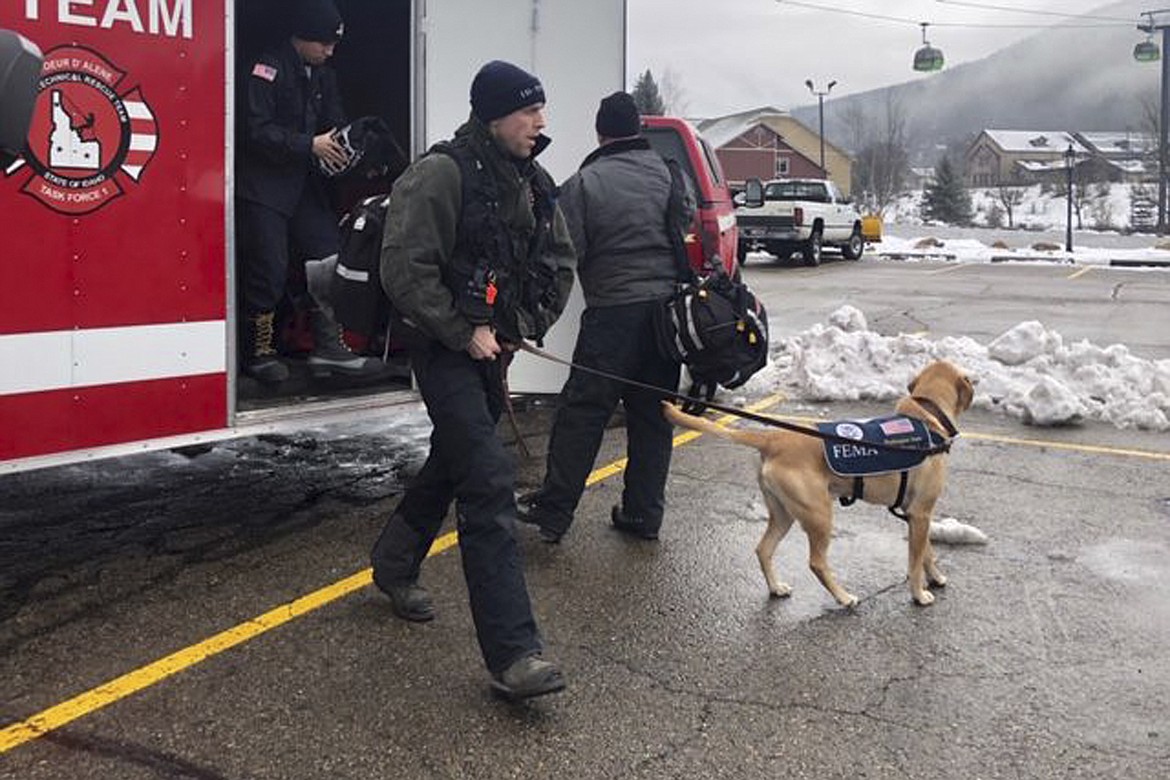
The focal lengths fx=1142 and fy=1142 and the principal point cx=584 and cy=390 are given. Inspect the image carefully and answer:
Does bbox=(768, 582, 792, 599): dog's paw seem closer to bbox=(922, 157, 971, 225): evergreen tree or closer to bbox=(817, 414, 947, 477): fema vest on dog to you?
bbox=(817, 414, 947, 477): fema vest on dog

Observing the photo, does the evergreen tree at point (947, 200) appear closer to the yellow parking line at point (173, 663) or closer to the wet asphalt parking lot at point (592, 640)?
the wet asphalt parking lot at point (592, 640)

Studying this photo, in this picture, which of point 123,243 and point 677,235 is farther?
point 677,235

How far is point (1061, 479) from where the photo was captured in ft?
21.6

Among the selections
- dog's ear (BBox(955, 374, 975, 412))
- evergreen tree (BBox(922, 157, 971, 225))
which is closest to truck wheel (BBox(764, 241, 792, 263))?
dog's ear (BBox(955, 374, 975, 412))

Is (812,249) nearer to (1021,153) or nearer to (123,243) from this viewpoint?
(123,243)

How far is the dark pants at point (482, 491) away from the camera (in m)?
3.55

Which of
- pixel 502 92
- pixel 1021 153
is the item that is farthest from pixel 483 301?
pixel 1021 153

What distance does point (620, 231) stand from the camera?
16.9 ft

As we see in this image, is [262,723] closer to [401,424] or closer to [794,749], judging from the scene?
[794,749]

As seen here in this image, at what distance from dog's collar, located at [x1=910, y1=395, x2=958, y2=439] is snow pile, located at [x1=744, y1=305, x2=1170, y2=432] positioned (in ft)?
12.5

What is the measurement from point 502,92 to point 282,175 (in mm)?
2227

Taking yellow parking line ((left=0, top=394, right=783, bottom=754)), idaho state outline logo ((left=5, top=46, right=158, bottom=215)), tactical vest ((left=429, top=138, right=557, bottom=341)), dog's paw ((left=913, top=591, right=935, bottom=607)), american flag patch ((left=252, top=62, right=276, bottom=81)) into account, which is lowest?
yellow parking line ((left=0, top=394, right=783, bottom=754))

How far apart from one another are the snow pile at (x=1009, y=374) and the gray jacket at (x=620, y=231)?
4.03 metres

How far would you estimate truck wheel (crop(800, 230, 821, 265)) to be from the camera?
86.8 ft
